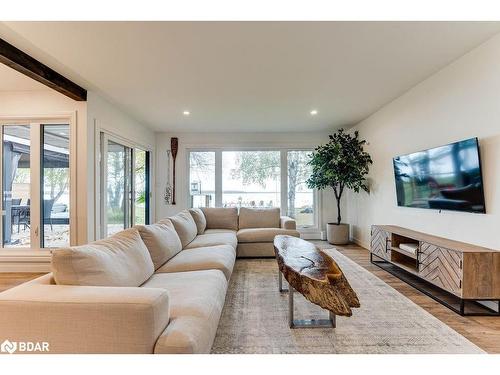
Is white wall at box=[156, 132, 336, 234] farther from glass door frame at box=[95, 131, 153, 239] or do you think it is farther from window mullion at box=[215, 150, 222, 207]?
glass door frame at box=[95, 131, 153, 239]

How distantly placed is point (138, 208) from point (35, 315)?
14.8 feet

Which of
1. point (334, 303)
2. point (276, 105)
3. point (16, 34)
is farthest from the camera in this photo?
point (276, 105)

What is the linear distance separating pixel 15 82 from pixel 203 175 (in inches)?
145

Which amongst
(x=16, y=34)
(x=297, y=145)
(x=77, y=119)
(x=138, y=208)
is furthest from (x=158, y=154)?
(x=16, y=34)

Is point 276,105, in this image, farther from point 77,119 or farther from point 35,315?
point 35,315

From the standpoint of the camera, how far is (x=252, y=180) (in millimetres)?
6512

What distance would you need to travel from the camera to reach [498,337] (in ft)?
6.82

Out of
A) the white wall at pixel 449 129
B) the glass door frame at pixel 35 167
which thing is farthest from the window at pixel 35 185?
the white wall at pixel 449 129

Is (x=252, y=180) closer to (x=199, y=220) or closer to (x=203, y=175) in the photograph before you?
(x=203, y=175)

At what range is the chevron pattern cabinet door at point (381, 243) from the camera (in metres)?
3.72

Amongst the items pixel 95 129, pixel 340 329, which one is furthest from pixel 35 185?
pixel 340 329

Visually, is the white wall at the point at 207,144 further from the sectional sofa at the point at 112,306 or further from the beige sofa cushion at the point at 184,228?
the sectional sofa at the point at 112,306

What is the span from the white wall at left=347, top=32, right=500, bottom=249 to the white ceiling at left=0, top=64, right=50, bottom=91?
482 cm

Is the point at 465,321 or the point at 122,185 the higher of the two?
the point at 122,185
